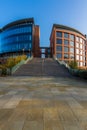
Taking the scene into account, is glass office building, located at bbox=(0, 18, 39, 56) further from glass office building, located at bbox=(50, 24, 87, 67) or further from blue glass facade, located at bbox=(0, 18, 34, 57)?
glass office building, located at bbox=(50, 24, 87, 67)

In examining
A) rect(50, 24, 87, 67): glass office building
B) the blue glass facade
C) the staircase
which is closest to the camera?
the staircase

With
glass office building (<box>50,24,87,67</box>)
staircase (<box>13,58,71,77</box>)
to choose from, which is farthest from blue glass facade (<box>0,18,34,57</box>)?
staircase (<box>13,58,71,77</box>)

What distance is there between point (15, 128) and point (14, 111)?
61.9 inches

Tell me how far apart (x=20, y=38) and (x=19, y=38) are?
615 millimetres

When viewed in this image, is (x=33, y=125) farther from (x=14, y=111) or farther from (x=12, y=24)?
(x=12, y=24)

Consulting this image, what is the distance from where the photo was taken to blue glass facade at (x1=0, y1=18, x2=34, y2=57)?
81.9 meters

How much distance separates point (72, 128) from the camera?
166 inches

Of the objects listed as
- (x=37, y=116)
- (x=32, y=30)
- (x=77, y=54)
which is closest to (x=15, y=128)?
(x=37, y=116)

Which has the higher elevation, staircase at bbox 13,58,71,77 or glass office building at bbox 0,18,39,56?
glass office building at bbox 0,18,39,56

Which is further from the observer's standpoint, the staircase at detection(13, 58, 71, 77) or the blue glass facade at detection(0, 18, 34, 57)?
the blue glass facade at detection(0, 18, 34, 57)

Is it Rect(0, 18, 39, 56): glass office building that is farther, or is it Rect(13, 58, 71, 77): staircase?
Rect(0, 18, 39, 56): glass office building

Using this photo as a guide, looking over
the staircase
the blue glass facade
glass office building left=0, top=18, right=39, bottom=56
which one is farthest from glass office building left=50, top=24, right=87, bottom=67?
the staircase

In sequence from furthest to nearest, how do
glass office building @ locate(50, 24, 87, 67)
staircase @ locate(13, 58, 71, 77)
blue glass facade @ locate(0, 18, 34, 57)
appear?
blue glass facade @ locate(0, 18, 34, 57)
glass office building @ locate(50, 24, 87, 67)
staircase @ locate(13, 58, 71, 77)

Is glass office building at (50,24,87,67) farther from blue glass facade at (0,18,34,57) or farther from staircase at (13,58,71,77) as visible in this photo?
staircase at (13,58,71,77)
